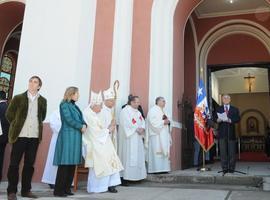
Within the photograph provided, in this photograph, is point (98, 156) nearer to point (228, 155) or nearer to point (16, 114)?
point (16, 114)

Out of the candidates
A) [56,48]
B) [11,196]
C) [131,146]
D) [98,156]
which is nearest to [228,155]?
[131,146]

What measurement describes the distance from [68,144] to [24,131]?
638 millimetres

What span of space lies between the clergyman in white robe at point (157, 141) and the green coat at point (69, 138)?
201 centimetres

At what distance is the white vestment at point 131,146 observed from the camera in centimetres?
585

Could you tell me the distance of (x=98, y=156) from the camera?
4969mm

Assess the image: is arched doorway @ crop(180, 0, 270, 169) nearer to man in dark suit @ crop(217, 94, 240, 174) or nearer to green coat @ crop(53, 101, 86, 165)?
man in dark suit @ crop(217, 94, 240, 174)

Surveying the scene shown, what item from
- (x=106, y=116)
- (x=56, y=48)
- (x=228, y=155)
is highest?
(x=56, y=48)

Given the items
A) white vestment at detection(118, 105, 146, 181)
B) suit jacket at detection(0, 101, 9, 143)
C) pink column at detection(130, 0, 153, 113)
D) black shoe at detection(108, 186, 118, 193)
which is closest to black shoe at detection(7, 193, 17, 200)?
black shoe at detection(108, 186, 118, 193)

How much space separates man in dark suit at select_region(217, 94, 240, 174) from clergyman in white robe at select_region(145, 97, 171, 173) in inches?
42.0

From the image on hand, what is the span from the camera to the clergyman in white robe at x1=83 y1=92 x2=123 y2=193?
4922 mm

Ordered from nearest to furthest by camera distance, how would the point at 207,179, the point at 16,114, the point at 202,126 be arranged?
the point at 16,114
the point at 207,179
the point at 202,126

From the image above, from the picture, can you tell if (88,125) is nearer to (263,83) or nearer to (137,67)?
(137,67)

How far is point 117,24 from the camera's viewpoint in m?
7.10

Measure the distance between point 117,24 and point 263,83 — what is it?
47.5ft
